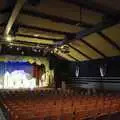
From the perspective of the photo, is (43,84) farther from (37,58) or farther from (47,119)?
(47,119)

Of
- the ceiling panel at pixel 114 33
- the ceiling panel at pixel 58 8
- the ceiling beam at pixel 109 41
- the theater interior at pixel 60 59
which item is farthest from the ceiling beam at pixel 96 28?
the ceiling panel at pixel 58 8

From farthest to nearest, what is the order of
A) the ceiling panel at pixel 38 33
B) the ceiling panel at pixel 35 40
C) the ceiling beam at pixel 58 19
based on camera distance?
1. the ceiling panel at pixel 35 40
2. the ceiling panel at pixel 38 33
3. the ceiling beam at pixel 58 19

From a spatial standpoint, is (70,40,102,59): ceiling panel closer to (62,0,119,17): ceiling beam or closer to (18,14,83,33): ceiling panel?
(18,14,83,33): ceiling panel

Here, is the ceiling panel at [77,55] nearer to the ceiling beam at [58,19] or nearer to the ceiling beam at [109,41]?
the ceiling beam at [109,41]

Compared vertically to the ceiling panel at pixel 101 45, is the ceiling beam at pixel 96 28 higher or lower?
higher

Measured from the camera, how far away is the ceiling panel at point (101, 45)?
10453mm

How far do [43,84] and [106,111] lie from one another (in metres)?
11.5

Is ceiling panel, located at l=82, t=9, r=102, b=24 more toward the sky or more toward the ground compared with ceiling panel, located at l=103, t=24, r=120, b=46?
more toward the sky

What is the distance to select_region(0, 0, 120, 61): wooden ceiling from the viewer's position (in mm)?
7031

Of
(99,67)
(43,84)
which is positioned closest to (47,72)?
(43,84)

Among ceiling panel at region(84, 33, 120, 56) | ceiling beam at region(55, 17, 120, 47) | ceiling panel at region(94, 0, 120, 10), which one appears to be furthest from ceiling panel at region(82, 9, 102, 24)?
ceiling panel at region(84, 33, 120, 56)

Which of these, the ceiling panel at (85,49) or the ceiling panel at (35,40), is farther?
the ceiling panel at (35,40)

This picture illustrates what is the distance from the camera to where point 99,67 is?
41.6ft

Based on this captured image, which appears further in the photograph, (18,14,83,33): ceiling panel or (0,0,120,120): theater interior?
(18,14,83,33): ceiling panel
